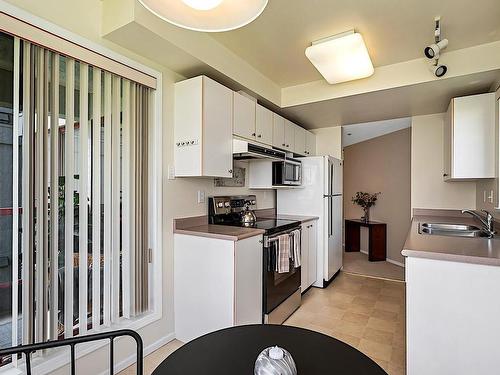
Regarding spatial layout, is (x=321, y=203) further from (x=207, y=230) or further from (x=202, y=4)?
(x=202, y=4)

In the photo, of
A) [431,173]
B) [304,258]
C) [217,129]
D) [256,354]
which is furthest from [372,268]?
[256,354]

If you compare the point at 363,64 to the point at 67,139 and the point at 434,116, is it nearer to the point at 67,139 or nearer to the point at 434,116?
the point at 434,116

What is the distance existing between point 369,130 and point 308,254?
2.99 meters

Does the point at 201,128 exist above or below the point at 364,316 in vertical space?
above

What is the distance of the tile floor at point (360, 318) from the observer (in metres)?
2.19

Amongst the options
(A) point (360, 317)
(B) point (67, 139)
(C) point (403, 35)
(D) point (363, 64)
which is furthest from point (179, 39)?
(A) point (360, 317)

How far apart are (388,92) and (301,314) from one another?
2397 mm

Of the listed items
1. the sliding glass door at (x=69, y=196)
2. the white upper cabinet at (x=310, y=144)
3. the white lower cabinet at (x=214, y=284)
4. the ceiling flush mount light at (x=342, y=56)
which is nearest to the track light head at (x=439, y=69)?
the ceiling flush mount light at (x=342, y=56)

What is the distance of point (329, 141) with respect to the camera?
14.3 ft

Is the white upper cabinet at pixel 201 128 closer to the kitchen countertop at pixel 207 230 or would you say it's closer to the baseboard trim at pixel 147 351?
the kitchen countertop at pixel 207 230

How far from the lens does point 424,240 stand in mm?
1893

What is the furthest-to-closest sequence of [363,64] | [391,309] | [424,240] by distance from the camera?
[391,309], [363,64], [424,240]

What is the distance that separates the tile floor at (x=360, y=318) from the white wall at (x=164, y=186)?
17 cm

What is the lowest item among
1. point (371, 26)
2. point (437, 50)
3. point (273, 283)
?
point (273, 283)
